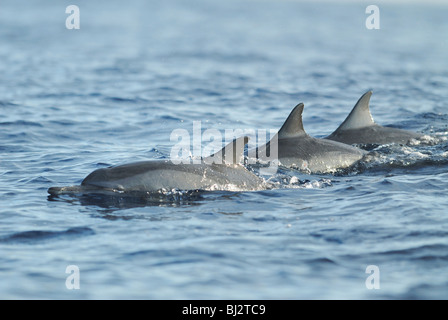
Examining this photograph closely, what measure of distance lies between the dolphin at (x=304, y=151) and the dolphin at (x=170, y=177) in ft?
7.33

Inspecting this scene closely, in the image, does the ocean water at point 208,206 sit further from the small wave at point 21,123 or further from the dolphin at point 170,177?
the dolphin at point 170,177

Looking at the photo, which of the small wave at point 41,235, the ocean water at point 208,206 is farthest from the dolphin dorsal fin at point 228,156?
the small wave at point 41,235

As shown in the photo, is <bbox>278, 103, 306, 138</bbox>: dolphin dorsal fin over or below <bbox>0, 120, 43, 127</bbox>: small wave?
over

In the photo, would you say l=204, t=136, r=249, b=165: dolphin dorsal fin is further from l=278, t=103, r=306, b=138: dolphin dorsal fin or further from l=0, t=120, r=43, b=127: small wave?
l=0, t=120, r=43, b=127: small wave

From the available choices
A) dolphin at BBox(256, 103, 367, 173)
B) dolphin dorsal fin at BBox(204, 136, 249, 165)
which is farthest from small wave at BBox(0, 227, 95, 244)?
dolphin at BBox(256, 103, 367, 173)

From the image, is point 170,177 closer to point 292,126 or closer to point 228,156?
point 228,156

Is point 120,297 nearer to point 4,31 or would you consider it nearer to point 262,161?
point 262,161

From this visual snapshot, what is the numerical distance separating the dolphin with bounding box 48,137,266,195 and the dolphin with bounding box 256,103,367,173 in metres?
2.23

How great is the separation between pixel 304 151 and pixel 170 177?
12.2 feet

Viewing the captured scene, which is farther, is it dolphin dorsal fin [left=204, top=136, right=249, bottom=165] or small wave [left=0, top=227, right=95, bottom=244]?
dolphin dorsal fin [left=204, top=136, right=249, bottom=165]

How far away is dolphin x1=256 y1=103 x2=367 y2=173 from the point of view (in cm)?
1384

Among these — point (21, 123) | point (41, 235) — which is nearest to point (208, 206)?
point (41, 235)

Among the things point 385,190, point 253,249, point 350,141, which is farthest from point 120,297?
point 350,141

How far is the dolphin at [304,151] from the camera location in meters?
13.8
